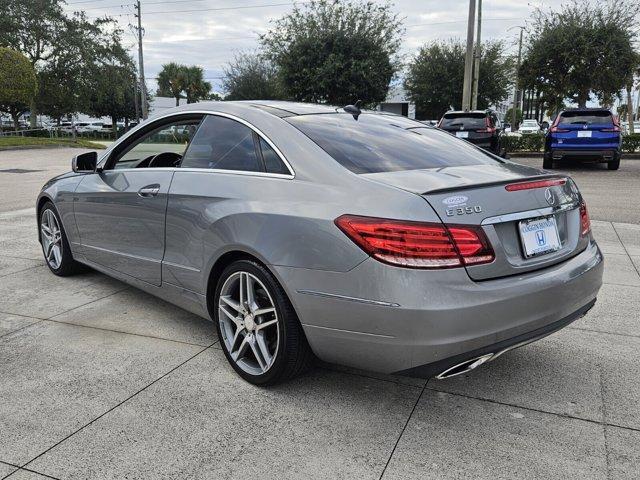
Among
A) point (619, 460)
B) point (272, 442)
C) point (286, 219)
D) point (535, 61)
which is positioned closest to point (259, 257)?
point (286, 219)

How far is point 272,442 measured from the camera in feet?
8.46

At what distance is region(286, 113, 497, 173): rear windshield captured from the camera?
2.97 meters

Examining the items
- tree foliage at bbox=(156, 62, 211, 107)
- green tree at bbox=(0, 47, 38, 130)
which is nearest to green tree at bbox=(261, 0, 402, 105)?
green tree at bbox=(0, 47, 38, 130)

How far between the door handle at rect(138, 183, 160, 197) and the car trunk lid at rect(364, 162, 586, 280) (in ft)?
5.12

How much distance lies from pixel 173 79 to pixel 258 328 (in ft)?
230

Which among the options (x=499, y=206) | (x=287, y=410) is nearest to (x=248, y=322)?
(x=287, y=410)

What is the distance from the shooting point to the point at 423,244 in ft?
7.80

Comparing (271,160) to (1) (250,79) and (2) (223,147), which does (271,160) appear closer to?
(2) (223,147)

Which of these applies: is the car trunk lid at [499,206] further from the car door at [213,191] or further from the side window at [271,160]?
the car door at [213,191]

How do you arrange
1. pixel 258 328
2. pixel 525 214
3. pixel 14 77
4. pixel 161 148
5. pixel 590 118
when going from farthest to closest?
pixel 14 77, pixel 590 118, pixel 161 148, pixel 258 328, pixel 525 214

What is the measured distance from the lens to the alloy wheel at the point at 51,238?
509 cm

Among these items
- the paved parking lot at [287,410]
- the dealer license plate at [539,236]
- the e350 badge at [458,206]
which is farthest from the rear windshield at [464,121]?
the e350 badge at [458,206]

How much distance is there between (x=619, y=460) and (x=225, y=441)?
1702 millimetres

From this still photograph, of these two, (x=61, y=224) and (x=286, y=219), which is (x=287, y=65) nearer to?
(x=61, y=224)
